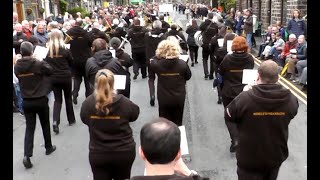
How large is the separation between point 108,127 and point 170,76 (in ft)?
8.53

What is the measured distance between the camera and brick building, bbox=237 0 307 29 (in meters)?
18.7

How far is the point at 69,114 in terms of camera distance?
360 inches

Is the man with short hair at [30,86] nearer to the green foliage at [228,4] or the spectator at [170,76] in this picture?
the spectator at [170,76]

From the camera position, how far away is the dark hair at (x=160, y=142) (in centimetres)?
263

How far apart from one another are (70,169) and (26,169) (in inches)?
30.7

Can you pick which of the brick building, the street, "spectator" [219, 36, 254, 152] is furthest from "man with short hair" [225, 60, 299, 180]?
the brick building

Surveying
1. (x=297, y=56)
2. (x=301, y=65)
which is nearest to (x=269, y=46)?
(x=297, y=56)

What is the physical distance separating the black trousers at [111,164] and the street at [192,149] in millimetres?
2049

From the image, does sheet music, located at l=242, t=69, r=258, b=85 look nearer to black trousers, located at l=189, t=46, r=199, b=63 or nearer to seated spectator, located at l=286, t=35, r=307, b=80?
seated spectator, located at l=286, t=35, r=307, b=80

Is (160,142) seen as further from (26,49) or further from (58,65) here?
(58,65)

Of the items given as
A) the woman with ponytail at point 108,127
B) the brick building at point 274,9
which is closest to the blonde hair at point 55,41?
the woman with ponytail at point 108,127

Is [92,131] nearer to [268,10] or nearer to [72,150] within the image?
[72,150]

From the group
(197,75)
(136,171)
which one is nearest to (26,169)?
(136,171)

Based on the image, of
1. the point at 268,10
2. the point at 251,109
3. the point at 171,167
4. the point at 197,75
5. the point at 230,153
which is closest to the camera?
the point at 171,167
